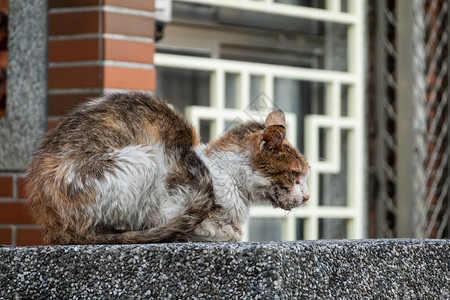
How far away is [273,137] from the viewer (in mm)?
1803

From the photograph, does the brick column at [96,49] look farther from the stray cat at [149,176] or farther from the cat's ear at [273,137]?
the cat's ear at [273,137]

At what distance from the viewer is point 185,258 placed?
5.10 ft

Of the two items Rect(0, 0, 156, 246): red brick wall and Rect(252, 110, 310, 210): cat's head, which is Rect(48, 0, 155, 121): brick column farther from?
Rect(252, 110, 310, 210): cat's head

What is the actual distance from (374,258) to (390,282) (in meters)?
0.07

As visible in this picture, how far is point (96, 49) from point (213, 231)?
1180mm

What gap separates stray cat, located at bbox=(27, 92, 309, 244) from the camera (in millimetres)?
1695

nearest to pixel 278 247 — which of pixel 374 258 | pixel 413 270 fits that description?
pixel 374 258

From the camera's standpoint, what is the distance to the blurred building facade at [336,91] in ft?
12.1

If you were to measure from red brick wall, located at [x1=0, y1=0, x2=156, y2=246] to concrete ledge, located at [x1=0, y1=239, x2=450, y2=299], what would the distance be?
119cm

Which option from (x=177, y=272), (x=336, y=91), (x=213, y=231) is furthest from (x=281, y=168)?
(x=336, y=91)

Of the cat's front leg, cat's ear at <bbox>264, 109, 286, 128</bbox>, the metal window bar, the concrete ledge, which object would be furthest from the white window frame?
the concrete ledge

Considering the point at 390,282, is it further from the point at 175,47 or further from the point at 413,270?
the point at 175,47

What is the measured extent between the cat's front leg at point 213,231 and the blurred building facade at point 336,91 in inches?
58.7

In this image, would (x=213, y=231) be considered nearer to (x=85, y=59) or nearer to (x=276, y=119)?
(x=276, y=119)
